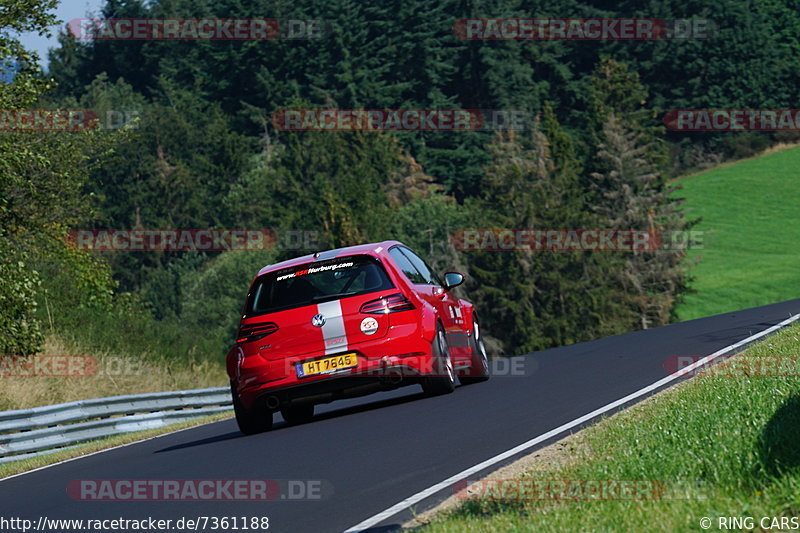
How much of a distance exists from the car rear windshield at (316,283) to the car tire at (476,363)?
96.7 inches

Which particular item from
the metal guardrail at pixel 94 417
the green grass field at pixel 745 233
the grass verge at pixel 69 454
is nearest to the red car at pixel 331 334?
the grass verge at pixel 69 454

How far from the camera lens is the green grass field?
6444cm

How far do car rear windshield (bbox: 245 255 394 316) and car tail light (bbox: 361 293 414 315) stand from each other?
0.15 m

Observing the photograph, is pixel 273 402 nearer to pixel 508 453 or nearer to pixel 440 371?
pixel 440 371

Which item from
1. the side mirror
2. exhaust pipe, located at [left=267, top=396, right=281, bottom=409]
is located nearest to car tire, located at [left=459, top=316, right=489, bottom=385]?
the side mirror

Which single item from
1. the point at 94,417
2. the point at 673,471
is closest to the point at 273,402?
the point at 673,471

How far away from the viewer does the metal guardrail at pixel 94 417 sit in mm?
16925

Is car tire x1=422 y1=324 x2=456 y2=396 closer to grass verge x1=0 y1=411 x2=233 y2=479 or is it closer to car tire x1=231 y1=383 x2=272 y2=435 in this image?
car tire x1=231 y1=383 x2=272 y2=435

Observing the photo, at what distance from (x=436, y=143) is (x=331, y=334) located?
87681mm

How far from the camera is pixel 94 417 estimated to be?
63.8 ft

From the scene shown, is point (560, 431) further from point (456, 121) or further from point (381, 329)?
point (456, 121)

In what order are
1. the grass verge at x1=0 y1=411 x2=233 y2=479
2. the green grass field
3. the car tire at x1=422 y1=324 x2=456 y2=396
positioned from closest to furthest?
the car tire at x1=422 y1=324 x2=456 y2=396 < the grass verge at x1=0 y1=411 x2=233 y2=479 < the green grass field

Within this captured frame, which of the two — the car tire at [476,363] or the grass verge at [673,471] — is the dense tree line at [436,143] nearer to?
the car tire at [476,363]

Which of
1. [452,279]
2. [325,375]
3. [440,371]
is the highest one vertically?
[452,279]
